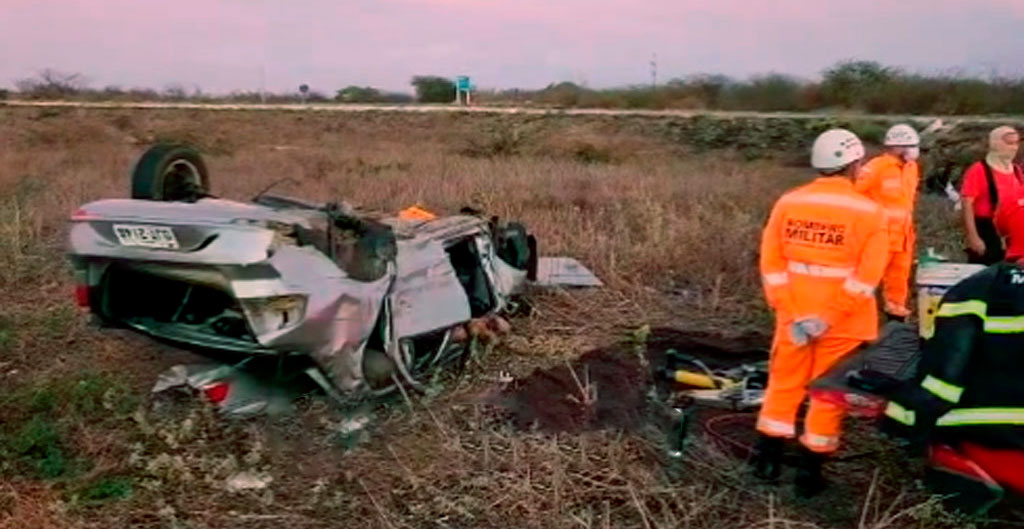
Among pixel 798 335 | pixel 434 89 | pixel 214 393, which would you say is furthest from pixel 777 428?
pixel 434 89

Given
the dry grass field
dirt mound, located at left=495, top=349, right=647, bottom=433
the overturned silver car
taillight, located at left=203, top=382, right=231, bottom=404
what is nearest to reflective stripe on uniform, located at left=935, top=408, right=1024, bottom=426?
the dry grass field

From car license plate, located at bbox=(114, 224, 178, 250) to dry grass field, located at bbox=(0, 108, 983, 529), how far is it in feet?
2.80

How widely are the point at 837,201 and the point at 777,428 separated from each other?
3.34 feet

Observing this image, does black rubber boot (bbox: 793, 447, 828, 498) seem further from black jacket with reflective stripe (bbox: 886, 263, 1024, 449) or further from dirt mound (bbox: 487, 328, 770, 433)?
dirt mound (bbox: 487, 328, 770, 433)

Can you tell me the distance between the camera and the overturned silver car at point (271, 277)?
4504 mm

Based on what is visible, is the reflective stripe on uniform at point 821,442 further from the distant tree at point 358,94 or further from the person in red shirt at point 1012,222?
the distant tree at point 358,94

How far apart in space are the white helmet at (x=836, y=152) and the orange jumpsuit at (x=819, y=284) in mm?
67

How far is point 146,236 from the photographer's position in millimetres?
4562

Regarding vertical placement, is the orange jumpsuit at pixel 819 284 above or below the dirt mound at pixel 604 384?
above

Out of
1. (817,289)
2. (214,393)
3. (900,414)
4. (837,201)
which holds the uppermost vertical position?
(837,201)

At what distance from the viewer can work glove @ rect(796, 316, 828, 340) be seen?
168 inches

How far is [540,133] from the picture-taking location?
27250 mm

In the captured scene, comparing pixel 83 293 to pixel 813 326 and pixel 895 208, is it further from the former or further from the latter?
pixel 895 208

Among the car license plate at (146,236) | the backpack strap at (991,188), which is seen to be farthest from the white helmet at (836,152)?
the car license plate at (146,236)
